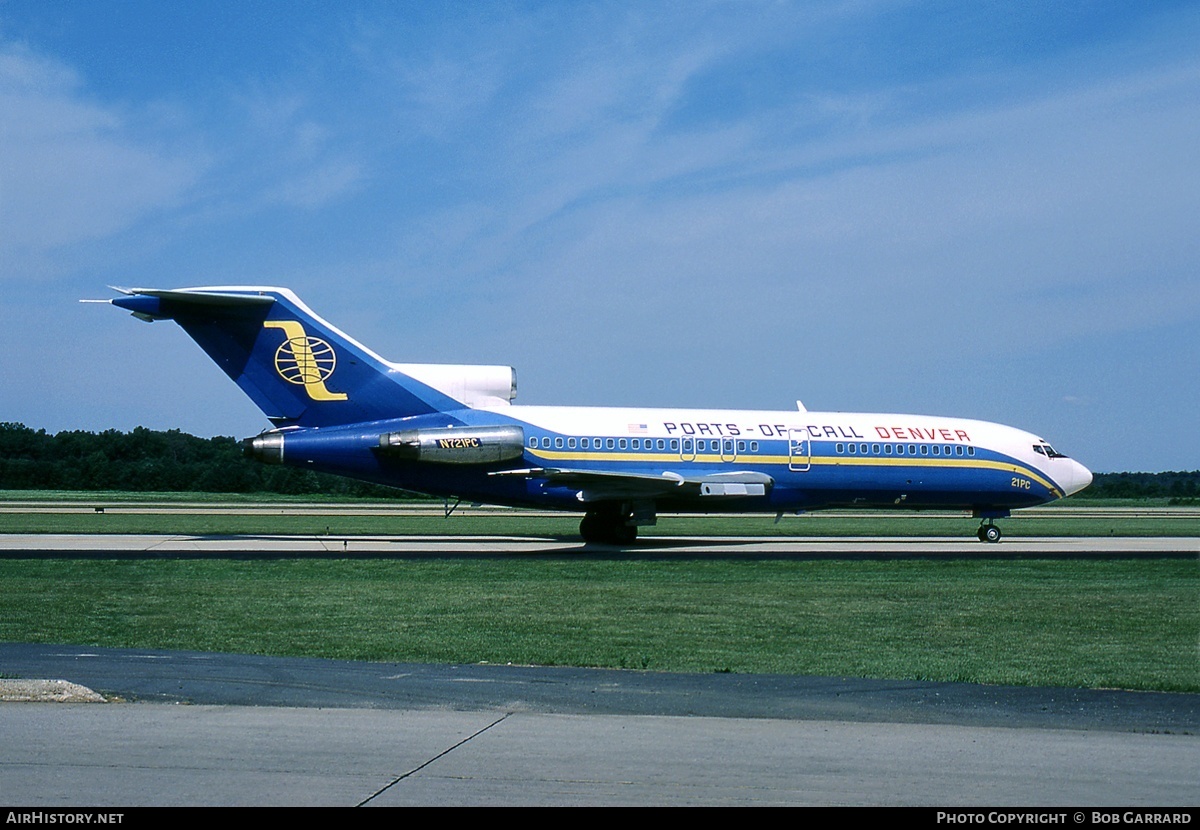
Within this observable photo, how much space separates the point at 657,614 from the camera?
15.9 metres

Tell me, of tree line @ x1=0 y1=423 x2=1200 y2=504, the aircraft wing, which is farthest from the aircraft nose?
tree line @ x1=0 y1=423 x2=1200 y2=504

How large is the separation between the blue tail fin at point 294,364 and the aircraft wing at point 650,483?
3811mm

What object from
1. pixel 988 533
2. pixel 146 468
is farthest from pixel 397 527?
pixel 146 468

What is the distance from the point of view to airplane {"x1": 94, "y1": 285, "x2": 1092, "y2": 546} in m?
29.9

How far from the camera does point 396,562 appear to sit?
24.3 m

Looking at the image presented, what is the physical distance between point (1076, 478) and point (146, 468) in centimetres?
7404

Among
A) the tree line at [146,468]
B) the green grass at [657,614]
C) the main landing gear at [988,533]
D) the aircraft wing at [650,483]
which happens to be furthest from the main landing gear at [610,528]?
the tree line at [146,468]

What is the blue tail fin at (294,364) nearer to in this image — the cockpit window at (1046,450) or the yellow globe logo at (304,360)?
the yellow globe logo at (304,360)

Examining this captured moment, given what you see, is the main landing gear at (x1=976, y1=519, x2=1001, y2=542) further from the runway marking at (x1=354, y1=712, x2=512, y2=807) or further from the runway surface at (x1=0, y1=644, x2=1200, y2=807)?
the runway marking at (x1=354, y1=712, x2=512, y2=807)

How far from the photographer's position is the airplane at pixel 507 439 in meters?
29.9

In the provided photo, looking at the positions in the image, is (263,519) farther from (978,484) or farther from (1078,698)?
(1078,698)

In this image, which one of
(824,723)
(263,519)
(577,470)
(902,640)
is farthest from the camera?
(263,519)
